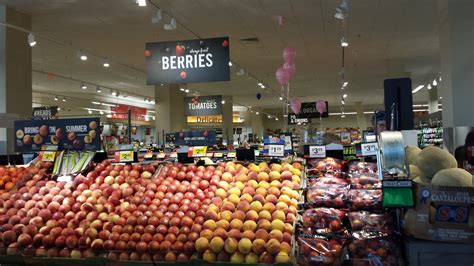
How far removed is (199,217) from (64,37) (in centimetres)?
946

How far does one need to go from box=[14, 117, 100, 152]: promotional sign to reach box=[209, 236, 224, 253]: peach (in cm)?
224

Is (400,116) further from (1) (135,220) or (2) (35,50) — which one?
(2) (35,50)

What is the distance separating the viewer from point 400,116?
4.56 meters

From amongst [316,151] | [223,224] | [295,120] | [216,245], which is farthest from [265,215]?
[295,120]

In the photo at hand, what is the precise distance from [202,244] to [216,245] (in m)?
0.10

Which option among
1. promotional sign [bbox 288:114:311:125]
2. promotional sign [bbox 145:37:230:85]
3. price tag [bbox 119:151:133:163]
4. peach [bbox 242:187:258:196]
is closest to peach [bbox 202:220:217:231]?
peach [bbox 242:187:258:196]

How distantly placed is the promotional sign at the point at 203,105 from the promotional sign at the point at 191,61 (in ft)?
29.7

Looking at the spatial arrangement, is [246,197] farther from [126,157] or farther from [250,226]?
[126,157]

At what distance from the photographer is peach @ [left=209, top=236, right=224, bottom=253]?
2.91 m

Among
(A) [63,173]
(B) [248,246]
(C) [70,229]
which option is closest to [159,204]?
(C) [70,229]

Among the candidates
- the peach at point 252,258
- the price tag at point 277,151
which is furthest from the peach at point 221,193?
the price tag at point 277,151

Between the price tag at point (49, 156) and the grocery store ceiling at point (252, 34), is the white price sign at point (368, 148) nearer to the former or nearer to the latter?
the price tag at point (49, 156)

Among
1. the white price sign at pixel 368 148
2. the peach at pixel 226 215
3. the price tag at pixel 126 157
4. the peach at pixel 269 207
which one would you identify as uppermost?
the white price sign at pixel 368 148

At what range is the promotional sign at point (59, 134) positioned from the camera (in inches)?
183
